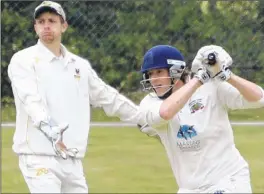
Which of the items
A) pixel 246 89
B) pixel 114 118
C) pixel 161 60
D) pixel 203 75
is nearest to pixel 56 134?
pixel 161 60

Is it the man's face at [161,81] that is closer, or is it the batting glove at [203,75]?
the batting glove at [203,75]

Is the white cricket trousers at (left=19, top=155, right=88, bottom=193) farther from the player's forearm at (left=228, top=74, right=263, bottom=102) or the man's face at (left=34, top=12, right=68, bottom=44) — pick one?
the player's forearm at (left=228, top=74, right=263, bottom=102)

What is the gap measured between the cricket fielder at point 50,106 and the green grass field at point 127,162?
2.41 metres

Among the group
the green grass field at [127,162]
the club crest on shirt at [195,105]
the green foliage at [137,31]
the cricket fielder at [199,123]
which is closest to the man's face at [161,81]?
the cricket fielder at [199,123]

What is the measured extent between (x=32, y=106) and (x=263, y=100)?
1369mm

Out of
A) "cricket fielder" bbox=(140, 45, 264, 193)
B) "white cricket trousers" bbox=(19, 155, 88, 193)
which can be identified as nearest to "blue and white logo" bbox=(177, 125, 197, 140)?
"cricket fielder" bbox=(140, 45, 264, 193)

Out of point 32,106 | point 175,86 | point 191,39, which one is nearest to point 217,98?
point 175,86

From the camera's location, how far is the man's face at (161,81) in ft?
19.7

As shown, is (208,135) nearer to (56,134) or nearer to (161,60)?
(161,60)

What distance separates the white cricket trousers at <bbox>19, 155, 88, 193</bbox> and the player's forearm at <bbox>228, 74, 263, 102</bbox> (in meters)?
1.35

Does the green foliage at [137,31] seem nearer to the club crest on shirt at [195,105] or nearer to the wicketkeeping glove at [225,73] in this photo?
the club crest on shirt at [195,105]

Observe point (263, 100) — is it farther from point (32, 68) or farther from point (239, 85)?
point (32, 68)

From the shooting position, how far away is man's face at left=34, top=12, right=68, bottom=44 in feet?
22.0

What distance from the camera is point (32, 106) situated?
6.36 m
